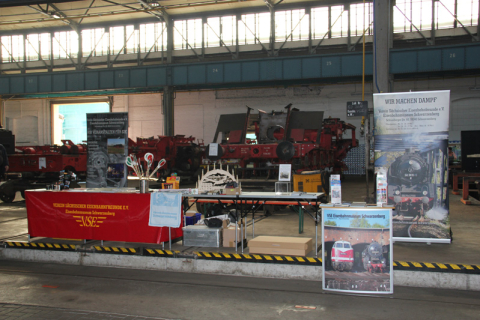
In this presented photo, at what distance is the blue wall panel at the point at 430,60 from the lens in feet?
60.1

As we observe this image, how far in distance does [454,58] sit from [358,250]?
16.8 metres

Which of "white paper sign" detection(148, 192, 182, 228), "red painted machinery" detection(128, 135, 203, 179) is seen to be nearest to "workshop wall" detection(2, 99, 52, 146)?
"red painted machinery" detection(128, 135, 203, 179)

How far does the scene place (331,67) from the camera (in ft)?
64.6

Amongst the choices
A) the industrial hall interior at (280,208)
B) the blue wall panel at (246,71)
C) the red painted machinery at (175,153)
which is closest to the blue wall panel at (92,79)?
the blue wall panel at (246,71)

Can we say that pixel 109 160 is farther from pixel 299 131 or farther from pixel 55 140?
pixel 55 140

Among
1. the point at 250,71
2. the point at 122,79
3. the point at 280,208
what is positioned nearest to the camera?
the point at 280,208

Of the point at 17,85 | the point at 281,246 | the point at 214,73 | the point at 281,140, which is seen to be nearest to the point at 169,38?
the point at 214,73

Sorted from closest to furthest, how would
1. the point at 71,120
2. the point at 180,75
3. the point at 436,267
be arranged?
the point at 436,267
the point at 180,75
the point at 71,120

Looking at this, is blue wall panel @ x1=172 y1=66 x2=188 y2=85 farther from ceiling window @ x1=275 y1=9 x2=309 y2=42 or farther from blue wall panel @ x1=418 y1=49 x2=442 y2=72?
blue wall panel @ x1=418 y1=49 x2=442 y2=72

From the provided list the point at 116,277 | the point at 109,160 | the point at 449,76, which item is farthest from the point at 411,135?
the point at 449,76

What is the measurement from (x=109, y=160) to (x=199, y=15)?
17.8m

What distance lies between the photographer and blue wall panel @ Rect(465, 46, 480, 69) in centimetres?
1792

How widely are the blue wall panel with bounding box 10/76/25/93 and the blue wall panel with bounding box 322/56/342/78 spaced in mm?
17095

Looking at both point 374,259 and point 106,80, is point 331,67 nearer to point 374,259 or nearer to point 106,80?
point 106,80
